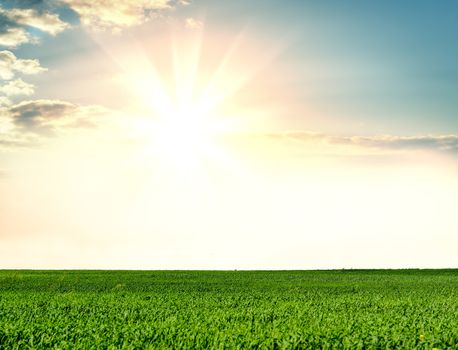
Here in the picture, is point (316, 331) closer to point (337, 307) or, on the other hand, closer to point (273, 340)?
point (273, 340)

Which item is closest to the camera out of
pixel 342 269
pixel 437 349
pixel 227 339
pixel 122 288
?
pixel 437 349

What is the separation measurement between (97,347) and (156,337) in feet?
6.51

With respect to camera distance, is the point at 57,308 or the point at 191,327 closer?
the point at 191,327

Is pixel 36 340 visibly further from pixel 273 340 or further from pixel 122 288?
pixel 122 288

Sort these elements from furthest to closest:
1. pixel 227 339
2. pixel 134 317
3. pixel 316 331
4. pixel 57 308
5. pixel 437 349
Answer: pixel 57 308 < pixel 134 317 < pixel 316 331 < pixel 227 339 < pixel 437 349

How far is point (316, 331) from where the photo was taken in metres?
18.3

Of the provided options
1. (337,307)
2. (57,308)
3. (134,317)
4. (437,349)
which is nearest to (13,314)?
(57,308)

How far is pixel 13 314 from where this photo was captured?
995 inches

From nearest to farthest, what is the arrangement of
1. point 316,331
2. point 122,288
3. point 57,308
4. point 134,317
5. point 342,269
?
point 316,331
point 134,317
point 57,308
point 122,288
point 342,269

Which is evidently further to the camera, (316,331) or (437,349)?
(316,331)

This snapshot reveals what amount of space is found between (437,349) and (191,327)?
7639 mm

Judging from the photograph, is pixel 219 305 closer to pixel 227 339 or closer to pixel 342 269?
pixel 227 339

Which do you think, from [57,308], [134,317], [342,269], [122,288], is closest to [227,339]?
[134,317]

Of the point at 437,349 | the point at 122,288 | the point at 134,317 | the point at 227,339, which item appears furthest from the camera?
the point at 122,288
